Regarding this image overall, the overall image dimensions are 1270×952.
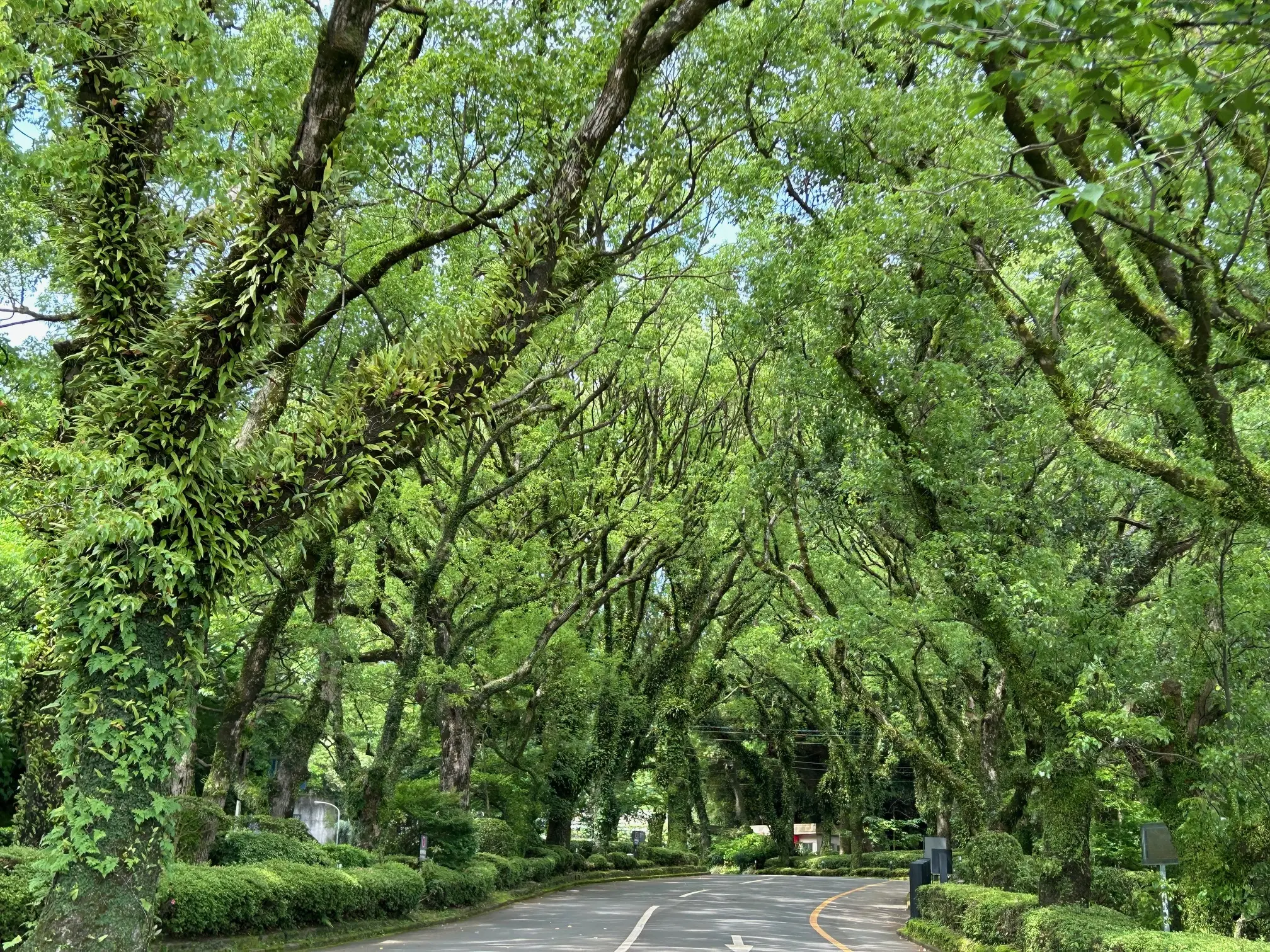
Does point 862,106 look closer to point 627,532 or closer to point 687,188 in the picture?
point 687,188

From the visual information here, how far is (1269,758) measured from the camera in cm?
1055

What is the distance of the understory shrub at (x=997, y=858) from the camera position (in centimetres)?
1661

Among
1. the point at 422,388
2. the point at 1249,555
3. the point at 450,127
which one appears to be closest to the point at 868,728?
the point at 1249,555

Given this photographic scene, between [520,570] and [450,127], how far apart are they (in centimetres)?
959

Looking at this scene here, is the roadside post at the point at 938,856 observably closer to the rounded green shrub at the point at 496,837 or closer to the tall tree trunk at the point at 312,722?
the rounded green shrub at the point at 496,837

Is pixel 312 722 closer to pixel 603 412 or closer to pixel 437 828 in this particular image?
pixel 437 828

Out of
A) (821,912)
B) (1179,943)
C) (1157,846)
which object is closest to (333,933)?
(1179,943)

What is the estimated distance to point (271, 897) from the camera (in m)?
11.2

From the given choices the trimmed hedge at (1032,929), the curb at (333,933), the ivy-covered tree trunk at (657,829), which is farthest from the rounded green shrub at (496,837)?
the ivy-covered tree trunk at (657,829)

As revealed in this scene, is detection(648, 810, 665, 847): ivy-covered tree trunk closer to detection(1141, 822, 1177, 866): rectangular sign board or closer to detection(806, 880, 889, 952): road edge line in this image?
detection(806, 880, 889, 952): road edge line

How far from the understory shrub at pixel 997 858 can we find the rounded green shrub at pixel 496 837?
1115cm

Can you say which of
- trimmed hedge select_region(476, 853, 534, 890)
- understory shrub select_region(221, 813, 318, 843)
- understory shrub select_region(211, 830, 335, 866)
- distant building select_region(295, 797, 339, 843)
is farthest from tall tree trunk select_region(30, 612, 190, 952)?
distant building select_region(295, 797, 339, 843)

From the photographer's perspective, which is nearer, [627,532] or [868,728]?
[627,532]

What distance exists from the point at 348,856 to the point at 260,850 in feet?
6.26
